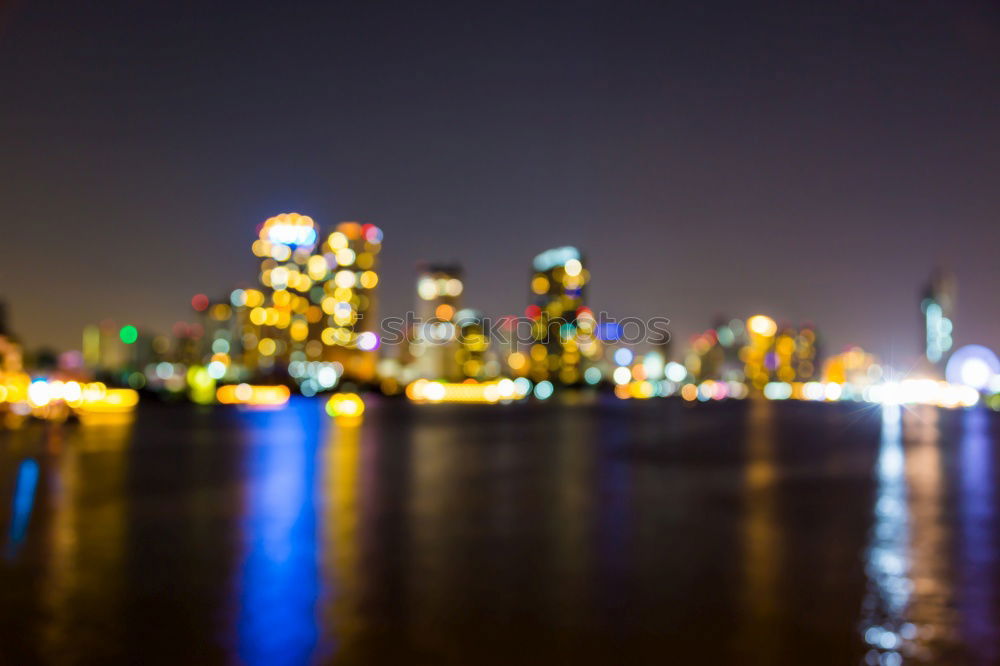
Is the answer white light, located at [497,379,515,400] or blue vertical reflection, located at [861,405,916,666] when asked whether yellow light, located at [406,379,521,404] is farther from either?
blue vertical reflection, located at [861,405,916,666]

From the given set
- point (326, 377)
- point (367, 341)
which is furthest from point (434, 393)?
point (367, 341)

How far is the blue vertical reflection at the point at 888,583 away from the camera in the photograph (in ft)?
18.8

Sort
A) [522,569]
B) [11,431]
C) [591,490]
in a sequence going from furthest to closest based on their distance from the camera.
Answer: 1. [11,431]
2. [591,490]
3. [522,569]

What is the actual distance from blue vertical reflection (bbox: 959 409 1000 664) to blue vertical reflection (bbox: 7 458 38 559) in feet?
25.7

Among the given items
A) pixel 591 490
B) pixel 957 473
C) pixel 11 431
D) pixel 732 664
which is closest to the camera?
pixel 732 664

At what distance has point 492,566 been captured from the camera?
330 inches

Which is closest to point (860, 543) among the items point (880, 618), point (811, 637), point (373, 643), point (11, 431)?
point (880, 618)

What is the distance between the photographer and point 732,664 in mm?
5383

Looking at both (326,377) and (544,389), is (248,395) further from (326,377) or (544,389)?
(544,389)

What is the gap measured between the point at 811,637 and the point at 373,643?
2.77m

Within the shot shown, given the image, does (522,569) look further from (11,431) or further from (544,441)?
(11,431)

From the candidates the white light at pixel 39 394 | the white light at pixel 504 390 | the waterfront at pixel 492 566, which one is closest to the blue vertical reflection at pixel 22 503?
the waterfront at pixel 492 566

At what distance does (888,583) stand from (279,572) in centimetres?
508

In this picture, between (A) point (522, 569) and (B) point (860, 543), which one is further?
(B) point (860, 543)
